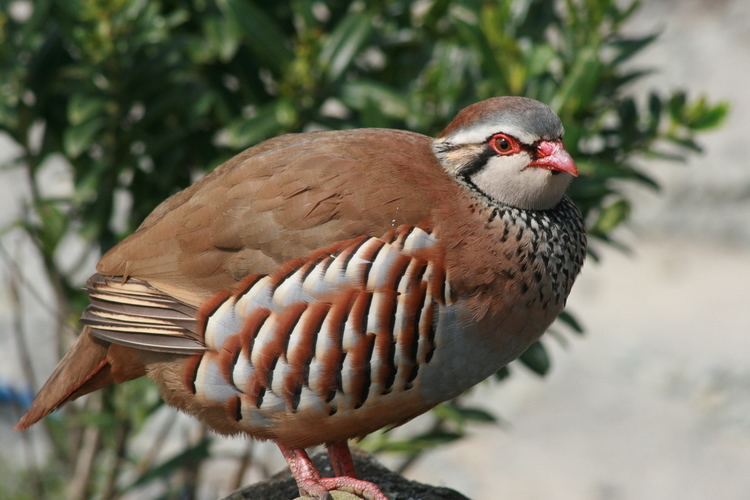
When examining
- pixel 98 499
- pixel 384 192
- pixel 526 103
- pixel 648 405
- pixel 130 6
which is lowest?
pixel 98 499

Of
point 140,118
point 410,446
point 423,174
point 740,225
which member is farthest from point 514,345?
point 740,225

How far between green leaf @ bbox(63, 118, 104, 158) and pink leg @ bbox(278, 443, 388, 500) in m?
1.47

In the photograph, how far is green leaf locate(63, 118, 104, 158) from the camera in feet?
14.8

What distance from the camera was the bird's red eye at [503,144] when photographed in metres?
3.47

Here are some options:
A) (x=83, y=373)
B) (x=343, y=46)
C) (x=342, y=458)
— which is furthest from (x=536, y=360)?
(x=83, y=373)

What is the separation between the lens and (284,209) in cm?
344

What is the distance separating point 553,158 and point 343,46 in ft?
4.44

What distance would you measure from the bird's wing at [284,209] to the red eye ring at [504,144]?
0.17 metres

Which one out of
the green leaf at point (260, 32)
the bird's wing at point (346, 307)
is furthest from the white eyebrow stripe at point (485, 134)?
the green leaf at point (260, 32)

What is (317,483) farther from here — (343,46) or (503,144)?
(343,46)

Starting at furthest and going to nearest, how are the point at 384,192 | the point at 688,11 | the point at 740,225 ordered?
the point at 688,11 → the point at 740,225 → the point at 384,192

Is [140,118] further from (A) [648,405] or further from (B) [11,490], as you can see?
(A) [648,405]

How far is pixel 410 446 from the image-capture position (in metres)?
4.78

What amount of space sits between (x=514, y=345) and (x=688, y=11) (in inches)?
325
